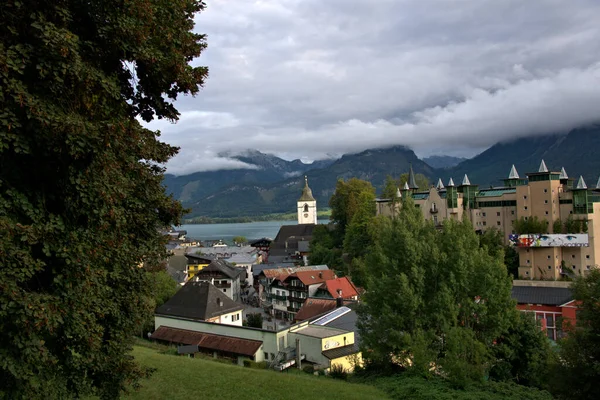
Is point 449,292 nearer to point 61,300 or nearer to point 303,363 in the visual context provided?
point 303,363

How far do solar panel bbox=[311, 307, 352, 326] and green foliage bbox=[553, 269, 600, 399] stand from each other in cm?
1777

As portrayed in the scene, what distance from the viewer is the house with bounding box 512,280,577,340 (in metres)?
38.2

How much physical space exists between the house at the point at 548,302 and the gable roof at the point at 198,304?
24573mm

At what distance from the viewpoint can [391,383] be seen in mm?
16844

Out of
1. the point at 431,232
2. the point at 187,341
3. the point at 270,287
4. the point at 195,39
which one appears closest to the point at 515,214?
the point at 270,287

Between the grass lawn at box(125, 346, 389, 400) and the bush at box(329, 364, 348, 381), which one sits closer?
the grass lawn at box(125, 346, 389, 400)

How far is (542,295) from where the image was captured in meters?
41.6

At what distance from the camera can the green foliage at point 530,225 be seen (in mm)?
48697

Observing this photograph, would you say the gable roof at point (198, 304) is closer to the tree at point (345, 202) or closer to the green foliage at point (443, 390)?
the green foliage at point (443, 390)

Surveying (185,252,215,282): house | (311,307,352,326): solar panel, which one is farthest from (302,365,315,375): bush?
(185,252,215,282): house

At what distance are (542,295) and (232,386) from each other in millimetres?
36660

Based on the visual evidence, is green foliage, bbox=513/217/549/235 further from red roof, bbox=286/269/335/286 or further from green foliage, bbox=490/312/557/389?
green foliage, bbox=490/312/557/389

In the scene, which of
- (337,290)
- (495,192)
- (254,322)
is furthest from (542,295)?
(254,322)

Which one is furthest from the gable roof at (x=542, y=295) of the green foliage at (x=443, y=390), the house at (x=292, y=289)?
the green foliage at (x=443, y=390)
